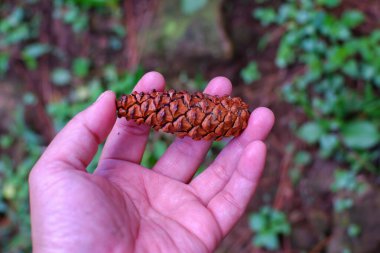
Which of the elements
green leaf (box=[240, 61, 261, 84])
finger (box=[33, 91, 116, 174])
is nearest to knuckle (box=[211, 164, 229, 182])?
finger (box=[33, 91, 116, 174])

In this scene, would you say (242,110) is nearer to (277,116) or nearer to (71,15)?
(277,116)

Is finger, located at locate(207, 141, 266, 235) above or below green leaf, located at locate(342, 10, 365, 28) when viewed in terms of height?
below

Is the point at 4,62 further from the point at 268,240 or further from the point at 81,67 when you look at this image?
the point at 268,240

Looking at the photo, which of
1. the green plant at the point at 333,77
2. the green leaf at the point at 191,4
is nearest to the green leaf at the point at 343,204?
the green plant at the point at 333,77

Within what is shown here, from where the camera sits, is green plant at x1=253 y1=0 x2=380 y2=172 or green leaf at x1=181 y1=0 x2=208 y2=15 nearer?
green plant at x1=253 y1=0 x2=380 y2=172

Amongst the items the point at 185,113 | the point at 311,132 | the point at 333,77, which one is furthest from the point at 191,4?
the point at 185,113

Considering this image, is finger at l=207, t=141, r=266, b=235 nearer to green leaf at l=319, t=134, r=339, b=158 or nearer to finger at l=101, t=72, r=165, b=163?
finger at l=101, t=72, r=165, b=163
